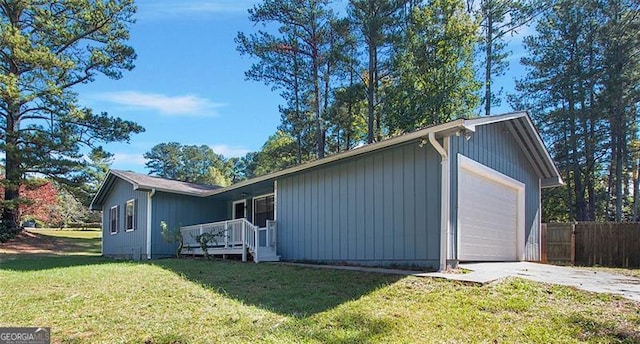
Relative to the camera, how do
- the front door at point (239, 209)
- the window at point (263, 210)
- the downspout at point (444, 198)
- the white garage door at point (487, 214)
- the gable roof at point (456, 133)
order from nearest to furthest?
1. the downspout at point (444, 198)
2. the gable roof at point (456, 133)
3. the white garage door at point (487, 214)
4. the window at point (263, 210)
5. the front door at point (239, 209)

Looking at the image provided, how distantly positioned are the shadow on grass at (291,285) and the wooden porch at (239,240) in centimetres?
206

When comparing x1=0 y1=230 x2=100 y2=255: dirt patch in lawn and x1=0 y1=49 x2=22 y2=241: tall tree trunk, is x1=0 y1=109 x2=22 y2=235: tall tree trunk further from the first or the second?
x1=0 y1=230 x2=100 y2=255: dirt patch in lawn

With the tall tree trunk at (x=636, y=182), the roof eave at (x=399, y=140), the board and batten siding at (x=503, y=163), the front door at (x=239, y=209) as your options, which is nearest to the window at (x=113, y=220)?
the front door at (x=239, y=209)

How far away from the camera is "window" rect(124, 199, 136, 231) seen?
1539cm

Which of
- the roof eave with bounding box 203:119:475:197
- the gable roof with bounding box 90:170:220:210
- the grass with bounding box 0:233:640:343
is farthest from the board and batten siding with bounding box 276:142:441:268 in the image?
the gable roof with bounding box 90:170:220:210

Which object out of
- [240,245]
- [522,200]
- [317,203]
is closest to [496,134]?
[522,200]

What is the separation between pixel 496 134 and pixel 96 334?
9.04 m

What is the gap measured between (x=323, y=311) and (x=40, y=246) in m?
19.7

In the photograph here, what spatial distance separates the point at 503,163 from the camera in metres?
10.3

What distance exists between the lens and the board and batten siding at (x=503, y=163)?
7879mm

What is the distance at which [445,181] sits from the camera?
743 cm

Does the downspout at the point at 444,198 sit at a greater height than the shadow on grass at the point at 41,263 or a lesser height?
greater

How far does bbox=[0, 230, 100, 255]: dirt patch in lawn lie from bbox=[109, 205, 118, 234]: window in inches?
93.7

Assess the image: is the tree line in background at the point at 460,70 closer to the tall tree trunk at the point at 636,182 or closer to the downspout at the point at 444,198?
the tall tree trunk at the point at 636,182
